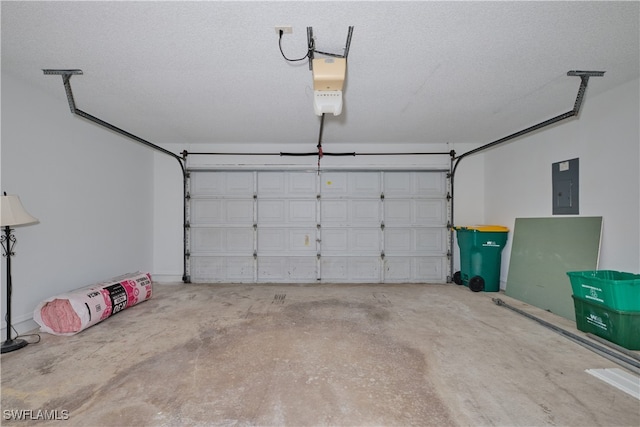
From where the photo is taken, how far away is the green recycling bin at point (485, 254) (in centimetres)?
414

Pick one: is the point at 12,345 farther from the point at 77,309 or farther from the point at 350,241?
the point at 350,241

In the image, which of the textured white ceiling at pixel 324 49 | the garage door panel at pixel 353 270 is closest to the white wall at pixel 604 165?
the textured white ceiling at pixel 324 49

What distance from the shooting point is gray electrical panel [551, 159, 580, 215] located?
321 centimetres

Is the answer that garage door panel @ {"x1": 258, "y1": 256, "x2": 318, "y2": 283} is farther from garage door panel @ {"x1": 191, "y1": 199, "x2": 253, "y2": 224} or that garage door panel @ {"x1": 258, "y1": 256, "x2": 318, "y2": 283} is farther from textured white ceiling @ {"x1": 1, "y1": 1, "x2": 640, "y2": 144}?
textured white ceiling @ {"x1": 1, "y1": 1, "x2": 640, "y2": 144}

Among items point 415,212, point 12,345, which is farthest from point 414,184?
point 12,345

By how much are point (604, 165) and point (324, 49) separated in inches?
132

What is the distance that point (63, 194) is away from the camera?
3188mm

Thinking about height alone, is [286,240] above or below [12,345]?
above

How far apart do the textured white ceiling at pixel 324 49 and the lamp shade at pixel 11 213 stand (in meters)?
1.26

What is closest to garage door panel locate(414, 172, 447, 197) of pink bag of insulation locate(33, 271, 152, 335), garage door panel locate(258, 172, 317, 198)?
garage door panel locate(258, 172, 317, 198)

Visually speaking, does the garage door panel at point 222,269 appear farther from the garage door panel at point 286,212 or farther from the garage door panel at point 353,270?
the garage door panel at point 353,270

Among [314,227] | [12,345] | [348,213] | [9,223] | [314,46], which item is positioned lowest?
[12,345]

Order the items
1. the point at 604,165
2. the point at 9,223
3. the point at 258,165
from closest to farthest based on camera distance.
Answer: the point at 9,223
the point at 604,165
the point at 258,165

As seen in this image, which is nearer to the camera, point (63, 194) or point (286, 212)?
point (63, 194)
